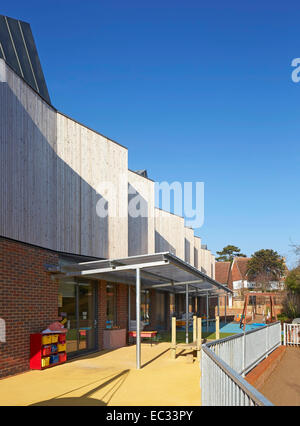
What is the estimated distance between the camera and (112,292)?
59.0 ft

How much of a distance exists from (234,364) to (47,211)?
672 cm

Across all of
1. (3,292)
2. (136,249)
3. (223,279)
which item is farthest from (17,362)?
(223,279)

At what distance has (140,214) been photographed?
68.5 feet

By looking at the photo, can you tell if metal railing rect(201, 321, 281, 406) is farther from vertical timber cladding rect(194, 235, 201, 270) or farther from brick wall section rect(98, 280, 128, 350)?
vertical timber cladding rect(194, 235, 201, 270)

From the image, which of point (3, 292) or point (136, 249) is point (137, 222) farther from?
point (3, 292)

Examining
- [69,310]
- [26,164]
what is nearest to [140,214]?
[69,310]

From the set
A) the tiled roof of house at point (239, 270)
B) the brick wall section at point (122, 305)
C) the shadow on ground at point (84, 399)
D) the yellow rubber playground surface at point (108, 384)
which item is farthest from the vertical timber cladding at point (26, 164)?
the tiled roof of house at point (239, 270)

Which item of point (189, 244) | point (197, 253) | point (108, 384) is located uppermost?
point (189, 244)

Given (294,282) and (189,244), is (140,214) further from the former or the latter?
(294,282)

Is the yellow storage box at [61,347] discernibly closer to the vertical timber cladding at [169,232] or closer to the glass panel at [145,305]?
the glass panel at [145,305]

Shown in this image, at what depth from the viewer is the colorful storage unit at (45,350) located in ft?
37.7

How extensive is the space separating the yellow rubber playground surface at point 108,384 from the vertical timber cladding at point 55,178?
11.4ft

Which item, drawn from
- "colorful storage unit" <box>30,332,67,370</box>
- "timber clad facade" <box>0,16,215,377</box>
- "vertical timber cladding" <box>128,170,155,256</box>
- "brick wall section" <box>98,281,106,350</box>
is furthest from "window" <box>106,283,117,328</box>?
"colorful storage unit" <box>30,332,67,370</box>

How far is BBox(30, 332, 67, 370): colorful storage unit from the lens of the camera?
11484 millimetres
